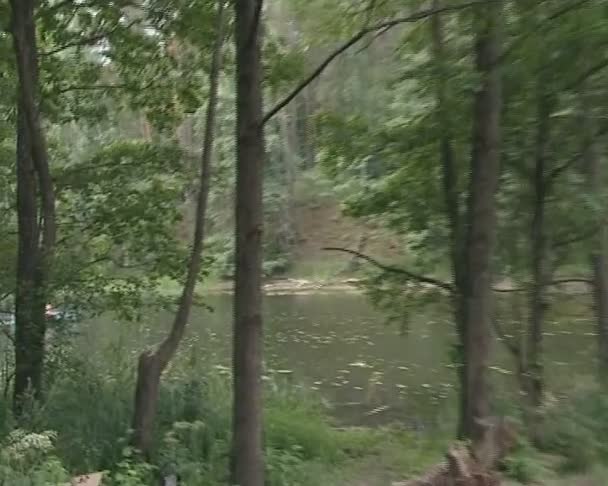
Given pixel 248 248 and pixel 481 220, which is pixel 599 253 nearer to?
pixel 481 220

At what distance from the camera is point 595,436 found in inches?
286

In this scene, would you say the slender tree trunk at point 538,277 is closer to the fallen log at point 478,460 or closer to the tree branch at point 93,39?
the fallen log at point 478,460

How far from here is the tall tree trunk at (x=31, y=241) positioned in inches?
274

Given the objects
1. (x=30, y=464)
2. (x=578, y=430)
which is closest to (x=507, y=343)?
(x=578, y=430)

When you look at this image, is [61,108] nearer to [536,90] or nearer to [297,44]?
[297,44]

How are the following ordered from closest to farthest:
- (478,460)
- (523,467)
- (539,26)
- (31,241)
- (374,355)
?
(478,460) → (523,467) → (539,26) → (31,241) → (374,355)

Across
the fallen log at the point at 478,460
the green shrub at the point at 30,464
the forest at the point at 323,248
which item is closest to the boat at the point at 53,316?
the forest at the point at 323,248

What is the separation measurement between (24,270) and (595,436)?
4.91 m

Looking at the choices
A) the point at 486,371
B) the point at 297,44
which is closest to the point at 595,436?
the point at 486,371

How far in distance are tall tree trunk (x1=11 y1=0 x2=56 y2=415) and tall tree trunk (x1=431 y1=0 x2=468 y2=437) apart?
3286mm

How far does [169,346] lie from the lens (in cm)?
667

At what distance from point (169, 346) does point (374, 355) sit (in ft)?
29.6

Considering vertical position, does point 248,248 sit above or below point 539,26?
below

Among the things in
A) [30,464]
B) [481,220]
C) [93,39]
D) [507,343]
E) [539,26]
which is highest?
[93,39]
